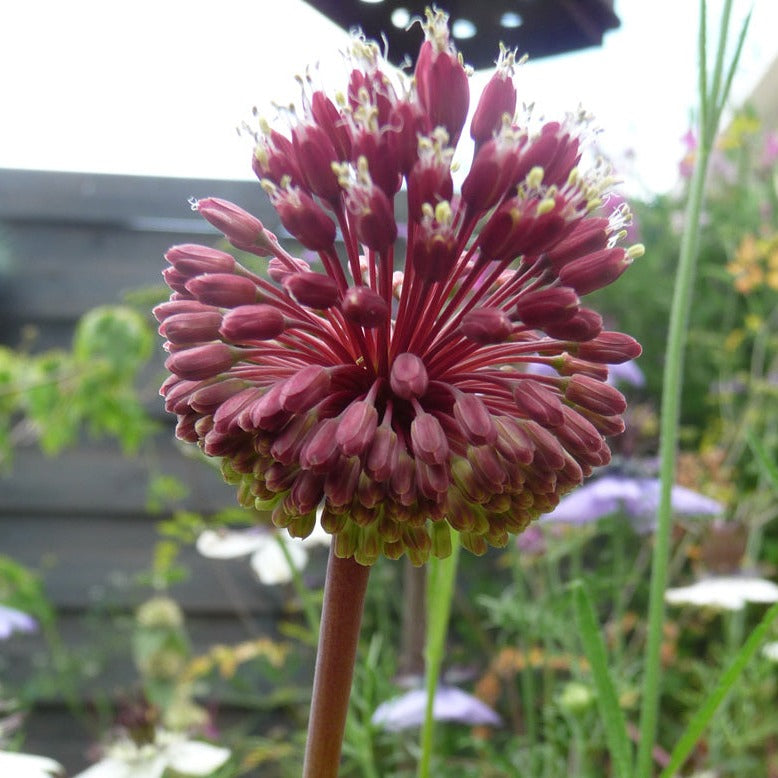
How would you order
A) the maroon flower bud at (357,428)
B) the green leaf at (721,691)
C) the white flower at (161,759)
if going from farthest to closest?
the white flower at (161,759) → the green leaf at (721,691) → the maroon flower bud at (357,428)

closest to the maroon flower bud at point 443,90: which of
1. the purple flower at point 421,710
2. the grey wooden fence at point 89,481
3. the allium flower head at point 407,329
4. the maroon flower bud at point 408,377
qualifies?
the allium flower head at point 407,329

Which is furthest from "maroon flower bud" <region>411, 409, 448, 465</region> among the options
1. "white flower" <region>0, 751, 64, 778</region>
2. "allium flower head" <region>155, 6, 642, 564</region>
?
"white flower" <region>0, 751, 64, 778</region>

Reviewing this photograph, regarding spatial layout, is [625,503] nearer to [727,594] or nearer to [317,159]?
[727,594]

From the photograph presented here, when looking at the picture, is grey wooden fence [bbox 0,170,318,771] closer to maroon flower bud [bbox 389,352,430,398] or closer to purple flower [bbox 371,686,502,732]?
purple flower [bbox 371,686,502,732]

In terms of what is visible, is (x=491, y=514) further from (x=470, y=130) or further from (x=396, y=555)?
(x=470, y=130)

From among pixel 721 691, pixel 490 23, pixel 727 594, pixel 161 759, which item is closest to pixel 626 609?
pixel 727 594

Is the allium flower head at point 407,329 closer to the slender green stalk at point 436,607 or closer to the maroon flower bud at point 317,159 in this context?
the maroon flower bud at point 317,159
